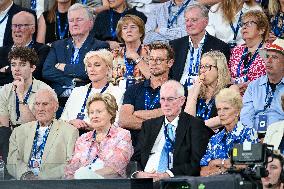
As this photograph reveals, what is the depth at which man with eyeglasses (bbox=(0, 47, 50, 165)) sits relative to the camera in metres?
13.5

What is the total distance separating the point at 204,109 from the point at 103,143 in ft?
4.28

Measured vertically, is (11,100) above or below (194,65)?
below

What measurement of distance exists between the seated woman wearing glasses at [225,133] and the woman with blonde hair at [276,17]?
2244 millimetres

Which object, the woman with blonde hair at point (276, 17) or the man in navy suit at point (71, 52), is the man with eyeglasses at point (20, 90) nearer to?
the man in navy suit at point (71, 52)

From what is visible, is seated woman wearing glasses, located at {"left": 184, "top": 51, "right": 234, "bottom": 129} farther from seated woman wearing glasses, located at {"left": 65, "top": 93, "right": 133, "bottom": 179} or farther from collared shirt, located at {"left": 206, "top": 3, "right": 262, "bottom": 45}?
collared shirt, located at {"left": 206, "top": 3, "right": 262, "bottom": 45}

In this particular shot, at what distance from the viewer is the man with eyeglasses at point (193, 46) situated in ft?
43.5

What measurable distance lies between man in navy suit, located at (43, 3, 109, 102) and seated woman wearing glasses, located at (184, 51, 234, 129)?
6.41 ft

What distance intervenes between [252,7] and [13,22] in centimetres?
325

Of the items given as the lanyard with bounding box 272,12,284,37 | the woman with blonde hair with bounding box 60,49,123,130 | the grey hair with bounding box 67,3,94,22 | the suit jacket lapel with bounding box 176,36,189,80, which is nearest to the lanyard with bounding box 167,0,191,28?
the suit jacket lapel with bounding box 176,36,189,80

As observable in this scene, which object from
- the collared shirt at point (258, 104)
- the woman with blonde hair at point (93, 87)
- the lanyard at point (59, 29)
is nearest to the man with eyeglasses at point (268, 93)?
the collared shirt at point (258, 104)

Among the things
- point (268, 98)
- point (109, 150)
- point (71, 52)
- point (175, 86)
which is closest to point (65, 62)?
point (71, 52)

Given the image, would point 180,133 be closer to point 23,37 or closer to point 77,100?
point 77,100

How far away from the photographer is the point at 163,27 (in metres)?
14.4

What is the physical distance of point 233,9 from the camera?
547 inches
